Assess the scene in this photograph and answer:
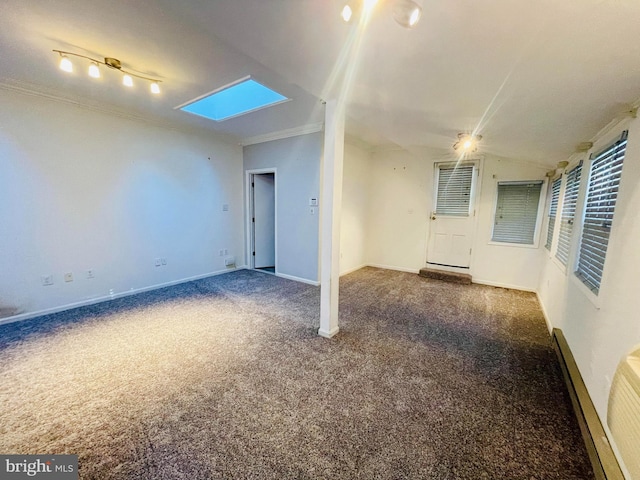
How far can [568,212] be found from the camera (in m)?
2.95

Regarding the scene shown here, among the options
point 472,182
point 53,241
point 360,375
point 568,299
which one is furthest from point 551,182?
point 53,241

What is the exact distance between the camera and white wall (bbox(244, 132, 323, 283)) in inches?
168

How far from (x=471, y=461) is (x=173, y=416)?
5.84 ft

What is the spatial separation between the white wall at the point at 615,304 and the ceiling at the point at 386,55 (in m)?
0.50

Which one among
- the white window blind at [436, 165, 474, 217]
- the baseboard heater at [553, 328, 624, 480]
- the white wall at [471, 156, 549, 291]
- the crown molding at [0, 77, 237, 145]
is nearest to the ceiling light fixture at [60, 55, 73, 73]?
the crown molding at [0, 77, 237, 145]

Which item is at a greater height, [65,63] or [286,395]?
[65,63]

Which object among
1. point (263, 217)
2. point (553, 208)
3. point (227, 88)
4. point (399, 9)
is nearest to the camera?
point (399, 9)

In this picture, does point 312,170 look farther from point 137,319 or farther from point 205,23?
point 137,319

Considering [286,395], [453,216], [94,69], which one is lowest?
[286,395]

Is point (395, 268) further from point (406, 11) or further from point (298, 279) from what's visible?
point (406, 11)

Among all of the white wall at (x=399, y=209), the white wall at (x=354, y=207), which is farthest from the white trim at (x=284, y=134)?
the white wall at (x=399, y=209)

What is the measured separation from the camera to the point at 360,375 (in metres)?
2.07

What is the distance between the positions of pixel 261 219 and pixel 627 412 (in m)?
5.16

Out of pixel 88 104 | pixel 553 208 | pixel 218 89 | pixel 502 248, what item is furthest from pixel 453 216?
pixel 88 104
